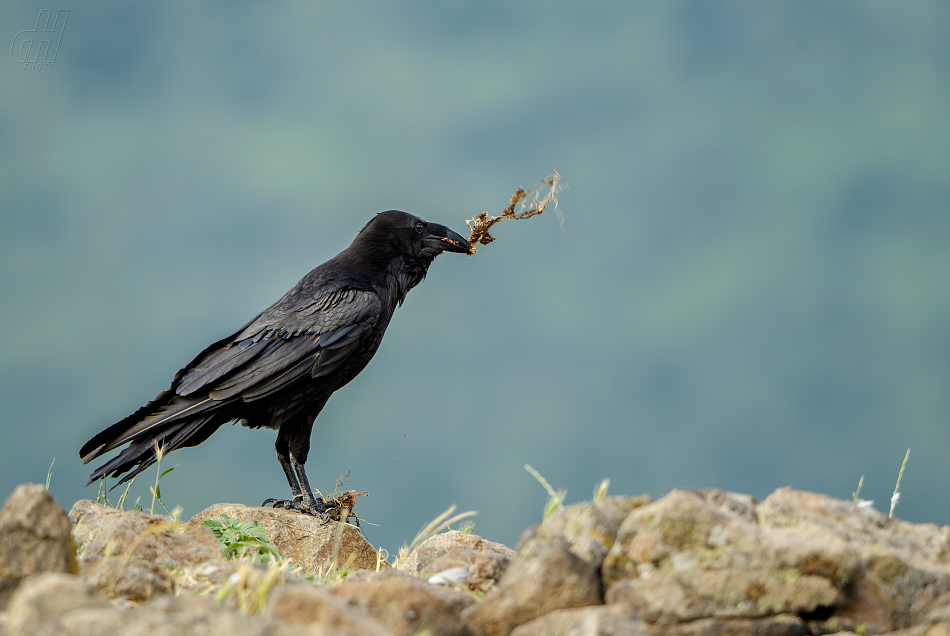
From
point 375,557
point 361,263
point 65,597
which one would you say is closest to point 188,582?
point 65,597

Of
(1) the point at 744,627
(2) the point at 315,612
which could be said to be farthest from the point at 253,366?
(1) the point at 744,627

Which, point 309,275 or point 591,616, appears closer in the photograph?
point 591,616

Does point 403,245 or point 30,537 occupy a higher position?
point 403,245

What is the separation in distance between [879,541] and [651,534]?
0.95m

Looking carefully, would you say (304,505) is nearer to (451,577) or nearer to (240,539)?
(240,539)

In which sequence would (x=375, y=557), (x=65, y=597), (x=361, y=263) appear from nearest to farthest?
(x=65, y=597) < (x=375, y=557) < (x=361, y=263)

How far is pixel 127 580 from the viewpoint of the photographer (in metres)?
3.06

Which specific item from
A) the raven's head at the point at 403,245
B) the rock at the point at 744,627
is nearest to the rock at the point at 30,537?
the rock at the point at 744,627

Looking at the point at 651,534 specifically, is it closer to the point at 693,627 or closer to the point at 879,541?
the point at 693,627

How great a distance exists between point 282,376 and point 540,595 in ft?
14.9

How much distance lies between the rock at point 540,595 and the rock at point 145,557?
48.2 inches

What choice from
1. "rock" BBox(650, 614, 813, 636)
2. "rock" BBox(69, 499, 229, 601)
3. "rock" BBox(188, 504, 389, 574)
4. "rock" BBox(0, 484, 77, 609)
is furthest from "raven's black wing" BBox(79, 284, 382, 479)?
"rock" BBox(650, 614, 813, 636)

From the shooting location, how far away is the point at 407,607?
2580mm

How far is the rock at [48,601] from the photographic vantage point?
6.69 feet
